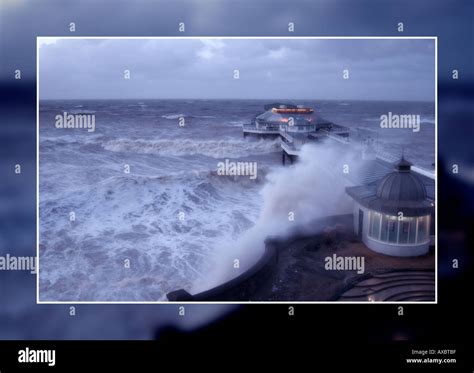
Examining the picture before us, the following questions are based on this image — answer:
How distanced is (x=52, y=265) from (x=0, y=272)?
417 millimetres

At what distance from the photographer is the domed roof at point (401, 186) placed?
3449mm

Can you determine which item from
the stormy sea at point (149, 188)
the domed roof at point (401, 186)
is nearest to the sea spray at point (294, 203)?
the stormy sea at point (149, 188)

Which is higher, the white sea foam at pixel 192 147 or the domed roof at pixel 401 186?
the white sea foam at pixel 192 147

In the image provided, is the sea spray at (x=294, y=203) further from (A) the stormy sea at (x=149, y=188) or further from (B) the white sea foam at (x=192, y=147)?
(B) the white sea foam at (x=192, y=147)

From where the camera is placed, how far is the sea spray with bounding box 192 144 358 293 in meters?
3.49

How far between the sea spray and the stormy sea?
0.06 metres

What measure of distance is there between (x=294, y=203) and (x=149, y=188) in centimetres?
126

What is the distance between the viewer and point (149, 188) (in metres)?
3.53

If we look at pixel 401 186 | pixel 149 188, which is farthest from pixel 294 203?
pixel 149 188

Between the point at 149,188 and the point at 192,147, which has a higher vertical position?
the point at 192,147

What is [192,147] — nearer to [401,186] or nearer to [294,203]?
[294,203]

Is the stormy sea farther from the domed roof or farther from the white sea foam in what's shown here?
the domed roof

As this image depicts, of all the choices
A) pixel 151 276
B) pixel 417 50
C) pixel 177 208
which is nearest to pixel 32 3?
pixel 177 208

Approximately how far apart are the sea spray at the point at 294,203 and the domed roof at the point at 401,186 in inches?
11.4
